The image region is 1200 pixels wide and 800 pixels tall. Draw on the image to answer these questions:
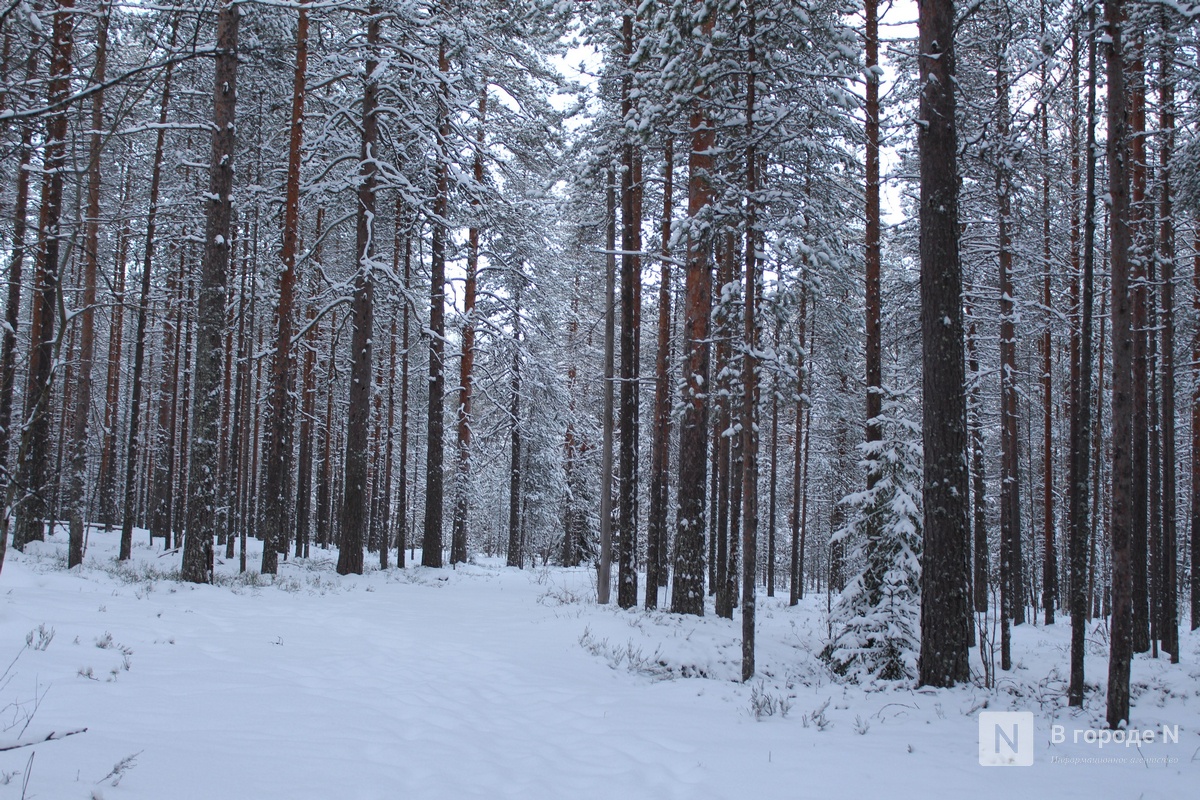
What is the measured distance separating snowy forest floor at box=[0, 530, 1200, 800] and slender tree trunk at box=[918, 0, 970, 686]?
698 millimetres

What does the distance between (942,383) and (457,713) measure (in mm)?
6515

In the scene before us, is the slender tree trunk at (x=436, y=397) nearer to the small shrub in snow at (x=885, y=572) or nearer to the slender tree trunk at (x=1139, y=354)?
the small shrub in snow at (x=885, y=572)

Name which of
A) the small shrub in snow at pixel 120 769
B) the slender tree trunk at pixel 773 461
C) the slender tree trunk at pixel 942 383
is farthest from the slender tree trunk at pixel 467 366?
the small shrub in snow at pixel 120 769

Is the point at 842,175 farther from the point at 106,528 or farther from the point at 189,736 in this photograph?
the point at 106,528

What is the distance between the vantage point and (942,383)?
7.90m

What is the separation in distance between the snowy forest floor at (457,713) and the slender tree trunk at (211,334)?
1125mm

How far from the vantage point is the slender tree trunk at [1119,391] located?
6805 mm

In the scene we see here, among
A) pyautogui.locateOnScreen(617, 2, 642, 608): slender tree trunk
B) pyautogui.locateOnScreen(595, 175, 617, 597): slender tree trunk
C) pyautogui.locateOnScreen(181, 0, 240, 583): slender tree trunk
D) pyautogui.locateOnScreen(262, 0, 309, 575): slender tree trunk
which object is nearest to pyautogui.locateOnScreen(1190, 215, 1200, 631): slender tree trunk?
pyautogui.locateOnScreen(617, 2, 642, 608): slender tree trunk

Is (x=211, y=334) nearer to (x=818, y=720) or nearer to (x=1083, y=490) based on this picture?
(x=818, y=720)

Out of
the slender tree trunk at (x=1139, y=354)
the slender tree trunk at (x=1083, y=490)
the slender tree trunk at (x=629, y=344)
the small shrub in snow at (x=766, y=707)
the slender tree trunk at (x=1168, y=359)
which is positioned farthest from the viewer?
the slender tree trunk at (x=1168, y=359)

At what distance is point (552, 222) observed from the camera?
2420cm

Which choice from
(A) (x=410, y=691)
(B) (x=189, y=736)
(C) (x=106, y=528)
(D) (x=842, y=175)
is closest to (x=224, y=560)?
(C) (x=106, y=528)

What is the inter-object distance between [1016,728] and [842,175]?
10.6 meters

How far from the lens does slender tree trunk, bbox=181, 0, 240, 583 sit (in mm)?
10898
